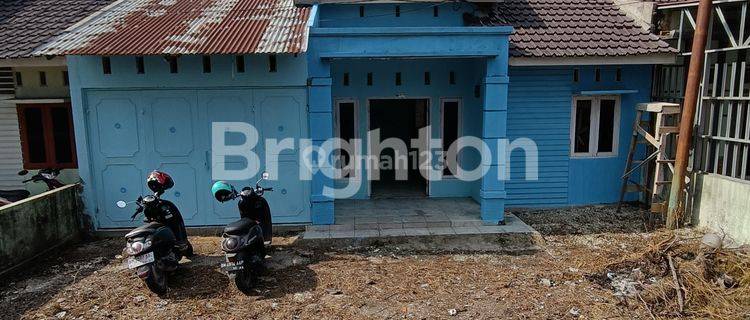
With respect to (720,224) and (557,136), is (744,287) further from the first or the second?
(557,136)

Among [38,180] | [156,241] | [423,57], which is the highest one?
[423,57]

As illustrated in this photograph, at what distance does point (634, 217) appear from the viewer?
8.45 meters

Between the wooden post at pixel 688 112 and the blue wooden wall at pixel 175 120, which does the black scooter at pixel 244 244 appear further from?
the wooden post at pixel 688 112

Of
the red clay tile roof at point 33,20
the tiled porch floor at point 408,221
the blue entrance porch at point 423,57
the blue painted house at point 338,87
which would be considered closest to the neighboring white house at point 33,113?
the red clay tile roof at point 33,20

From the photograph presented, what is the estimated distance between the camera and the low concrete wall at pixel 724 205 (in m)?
6.84

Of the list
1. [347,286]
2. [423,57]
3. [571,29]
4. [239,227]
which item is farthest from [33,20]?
[571,29]

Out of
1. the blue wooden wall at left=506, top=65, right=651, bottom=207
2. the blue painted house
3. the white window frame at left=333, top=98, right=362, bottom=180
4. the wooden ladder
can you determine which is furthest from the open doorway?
the wooden ladder

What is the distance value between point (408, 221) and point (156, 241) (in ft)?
12.6

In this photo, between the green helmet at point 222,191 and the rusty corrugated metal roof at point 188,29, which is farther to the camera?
the rusty corrugated metal roof at point 188,29

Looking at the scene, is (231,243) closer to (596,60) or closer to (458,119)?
(458,119)

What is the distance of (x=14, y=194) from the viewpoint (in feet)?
26.5

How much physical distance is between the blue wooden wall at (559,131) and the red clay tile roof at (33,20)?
26.8ft

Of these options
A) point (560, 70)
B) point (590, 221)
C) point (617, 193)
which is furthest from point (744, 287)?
point (560, 70)

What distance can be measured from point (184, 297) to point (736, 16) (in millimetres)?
8980
